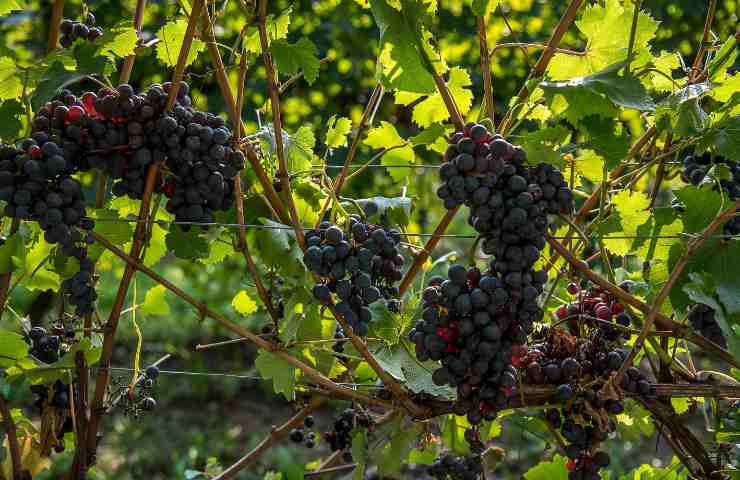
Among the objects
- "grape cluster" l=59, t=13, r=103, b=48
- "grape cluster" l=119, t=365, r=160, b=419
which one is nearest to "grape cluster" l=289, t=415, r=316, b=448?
"grape cluster" l=119, t=365, r=160, b=419

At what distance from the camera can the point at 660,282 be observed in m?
1.24

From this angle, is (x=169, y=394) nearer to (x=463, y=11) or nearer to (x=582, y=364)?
(x=463, y=11)

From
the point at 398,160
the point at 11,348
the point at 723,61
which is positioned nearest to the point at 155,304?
the point at 11,348

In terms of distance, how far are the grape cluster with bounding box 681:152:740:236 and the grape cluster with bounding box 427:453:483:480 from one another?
1.87 feet

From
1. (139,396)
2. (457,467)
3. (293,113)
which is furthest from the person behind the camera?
(293,113)

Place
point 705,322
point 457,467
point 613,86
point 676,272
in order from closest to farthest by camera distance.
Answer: point 613,86 < point 676,272 < point 705,322 < point 457,467

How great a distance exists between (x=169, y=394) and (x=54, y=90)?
13.8 ft

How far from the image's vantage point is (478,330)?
106 centimetres

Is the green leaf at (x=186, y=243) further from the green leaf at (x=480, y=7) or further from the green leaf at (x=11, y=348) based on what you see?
the green leaf at (x=480, y=7)

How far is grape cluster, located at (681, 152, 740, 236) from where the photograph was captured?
1264mm

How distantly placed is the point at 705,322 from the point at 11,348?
103 centimetres

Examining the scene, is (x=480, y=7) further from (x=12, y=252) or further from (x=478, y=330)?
(x=12, y=252)

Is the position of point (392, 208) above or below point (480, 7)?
below

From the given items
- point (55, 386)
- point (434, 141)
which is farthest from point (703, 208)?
point (55, 386)
